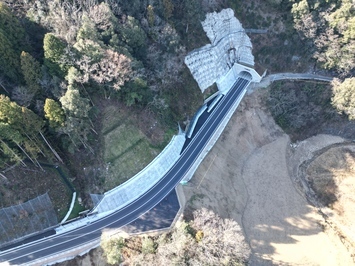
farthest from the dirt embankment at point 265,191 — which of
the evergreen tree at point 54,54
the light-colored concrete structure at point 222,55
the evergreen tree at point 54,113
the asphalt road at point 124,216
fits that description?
the evergreen tree at point 54,54

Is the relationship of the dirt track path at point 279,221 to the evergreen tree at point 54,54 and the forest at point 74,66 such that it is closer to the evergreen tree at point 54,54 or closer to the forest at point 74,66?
the forest at point 74,66

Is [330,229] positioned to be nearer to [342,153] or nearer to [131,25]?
[342,153]

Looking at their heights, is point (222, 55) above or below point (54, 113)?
above

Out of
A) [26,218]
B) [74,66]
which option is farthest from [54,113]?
[26,218]

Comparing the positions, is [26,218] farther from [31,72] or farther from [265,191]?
[265,191]

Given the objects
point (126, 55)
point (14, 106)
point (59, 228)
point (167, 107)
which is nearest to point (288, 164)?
point (167, 107)

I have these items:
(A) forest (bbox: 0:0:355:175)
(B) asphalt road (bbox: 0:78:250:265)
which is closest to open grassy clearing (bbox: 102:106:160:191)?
(A) forest (bbox: 0:0:355:175)
